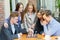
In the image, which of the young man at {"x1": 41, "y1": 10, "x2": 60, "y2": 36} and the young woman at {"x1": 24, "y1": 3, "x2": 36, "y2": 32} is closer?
the young man at {"x1": 41, "y1": 10, "x2": 60, "y2": 36}

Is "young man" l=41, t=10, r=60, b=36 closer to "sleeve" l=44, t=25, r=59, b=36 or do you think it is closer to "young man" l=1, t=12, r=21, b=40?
"sleeve" l=44, t=25, r=59, b=36

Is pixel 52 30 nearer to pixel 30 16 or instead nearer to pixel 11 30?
pixel 11 30

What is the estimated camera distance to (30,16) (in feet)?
16.1

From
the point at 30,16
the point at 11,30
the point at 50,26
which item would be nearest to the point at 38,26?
the point at 30,16

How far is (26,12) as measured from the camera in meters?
4.95

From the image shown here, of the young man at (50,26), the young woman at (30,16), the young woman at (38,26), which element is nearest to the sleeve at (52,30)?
the young man at (50,26)

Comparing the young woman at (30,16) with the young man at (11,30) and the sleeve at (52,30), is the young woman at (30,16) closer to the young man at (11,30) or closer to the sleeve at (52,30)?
the young man at (11,30)

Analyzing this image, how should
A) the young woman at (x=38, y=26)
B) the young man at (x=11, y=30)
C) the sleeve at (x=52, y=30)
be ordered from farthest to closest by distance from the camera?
the young woman at (x=38, y=26)
the sleeve at (x=52, y=30)
the young man at (x=11, y=30)

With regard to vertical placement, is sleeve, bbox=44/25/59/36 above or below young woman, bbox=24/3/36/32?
below

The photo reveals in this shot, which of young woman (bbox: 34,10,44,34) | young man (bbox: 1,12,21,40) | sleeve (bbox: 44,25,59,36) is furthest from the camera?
young woman (bbox: 34,10,44,34)

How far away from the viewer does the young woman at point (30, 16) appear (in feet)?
15.8

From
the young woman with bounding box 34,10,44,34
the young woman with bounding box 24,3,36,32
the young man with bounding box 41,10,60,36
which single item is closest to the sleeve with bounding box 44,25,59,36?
the young man with bounding box 41,10,60,36

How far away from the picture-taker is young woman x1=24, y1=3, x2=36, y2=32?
4812 mm

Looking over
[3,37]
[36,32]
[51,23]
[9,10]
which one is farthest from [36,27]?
[9,10]
